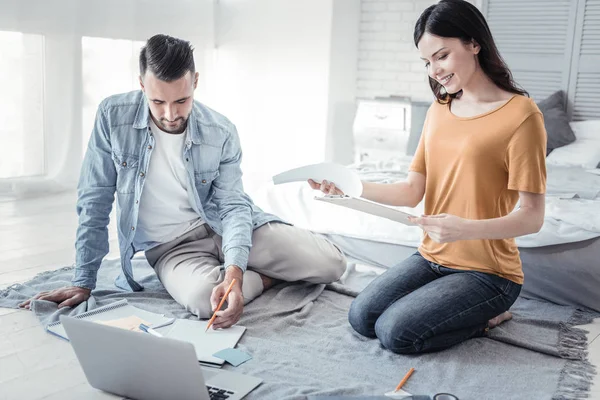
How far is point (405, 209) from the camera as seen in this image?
2.99 meters

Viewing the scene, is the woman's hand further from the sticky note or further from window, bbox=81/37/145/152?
window, bbox=81/37/145/152

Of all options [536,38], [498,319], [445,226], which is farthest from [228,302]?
[536,38]

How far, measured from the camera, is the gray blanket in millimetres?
1903

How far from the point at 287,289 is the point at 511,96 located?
43.0 inches

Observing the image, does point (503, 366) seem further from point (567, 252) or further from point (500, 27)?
point (500, 27)

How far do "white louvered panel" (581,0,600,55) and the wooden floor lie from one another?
287cm

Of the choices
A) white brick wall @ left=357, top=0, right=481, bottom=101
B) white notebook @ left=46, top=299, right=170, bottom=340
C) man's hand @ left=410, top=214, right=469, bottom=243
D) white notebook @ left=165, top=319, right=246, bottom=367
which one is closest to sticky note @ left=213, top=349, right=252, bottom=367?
white notebook @ left=165, top=319, right=246, bottom=367

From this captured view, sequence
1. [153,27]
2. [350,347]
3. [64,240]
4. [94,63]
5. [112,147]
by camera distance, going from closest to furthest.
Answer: [350,347] → [112,147] → [64,240] → [94,63] → [153,27]

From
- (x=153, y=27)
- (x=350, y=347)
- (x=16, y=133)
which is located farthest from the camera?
(x=153, y=27)

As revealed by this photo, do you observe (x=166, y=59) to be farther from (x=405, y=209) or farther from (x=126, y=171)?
(x=405, y=209)

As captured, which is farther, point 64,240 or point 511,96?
point 64,240

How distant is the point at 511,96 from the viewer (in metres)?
2.04

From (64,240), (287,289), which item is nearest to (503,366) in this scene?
(287,289)

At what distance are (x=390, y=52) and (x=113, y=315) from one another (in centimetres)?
384
